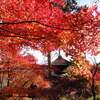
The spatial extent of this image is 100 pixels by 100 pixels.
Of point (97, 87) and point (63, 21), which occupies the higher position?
point (63, 21)

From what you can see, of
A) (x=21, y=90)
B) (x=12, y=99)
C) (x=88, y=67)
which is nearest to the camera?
(x=12, y=99)

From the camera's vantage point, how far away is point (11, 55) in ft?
35.9

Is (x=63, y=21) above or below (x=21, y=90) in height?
above

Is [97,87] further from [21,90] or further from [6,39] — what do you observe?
[6,39]

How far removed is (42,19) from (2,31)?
2028 millimetres

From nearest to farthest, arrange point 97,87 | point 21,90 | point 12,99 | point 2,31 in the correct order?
point 2,31 → point 12,99 → point 21,90 → point 97,87

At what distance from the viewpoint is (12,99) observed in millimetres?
10617

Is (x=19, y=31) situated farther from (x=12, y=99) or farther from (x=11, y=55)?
(x=12, y=99)

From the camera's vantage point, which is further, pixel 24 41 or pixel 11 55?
pixel 11 55

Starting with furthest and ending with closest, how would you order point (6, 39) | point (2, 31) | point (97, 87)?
point (97, 87) < point (6, 39) < point (2, 31)

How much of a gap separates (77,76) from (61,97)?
11.5ft

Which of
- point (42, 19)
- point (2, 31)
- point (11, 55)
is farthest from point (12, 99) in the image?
point (42, 19)

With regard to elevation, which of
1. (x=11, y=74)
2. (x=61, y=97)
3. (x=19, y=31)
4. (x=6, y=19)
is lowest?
(x=61, y=97)

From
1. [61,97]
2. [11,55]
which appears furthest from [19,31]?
[61,97]
